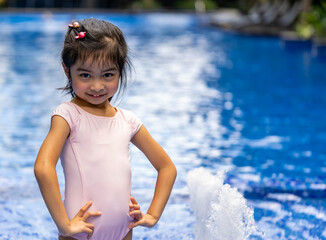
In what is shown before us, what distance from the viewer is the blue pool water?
3.95 metres

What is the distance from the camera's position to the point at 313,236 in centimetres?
359

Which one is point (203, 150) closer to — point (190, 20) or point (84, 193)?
point (84, 193)

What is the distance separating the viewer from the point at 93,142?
205 cm

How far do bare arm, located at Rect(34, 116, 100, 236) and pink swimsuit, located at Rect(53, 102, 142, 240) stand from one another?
0.04 meters

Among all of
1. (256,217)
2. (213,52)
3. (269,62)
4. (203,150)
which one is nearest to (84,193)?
(256,217)

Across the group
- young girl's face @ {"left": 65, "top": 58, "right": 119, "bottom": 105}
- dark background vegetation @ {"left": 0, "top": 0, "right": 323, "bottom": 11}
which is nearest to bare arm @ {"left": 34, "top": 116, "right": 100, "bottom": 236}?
young girl's face @ {"left": 65, "top": 58, "right": 119, "bottom": 105}

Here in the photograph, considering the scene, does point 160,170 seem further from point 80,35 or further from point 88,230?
point 80,35

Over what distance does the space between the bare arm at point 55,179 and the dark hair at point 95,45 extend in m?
0.24

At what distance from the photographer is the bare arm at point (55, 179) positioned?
1875 mm

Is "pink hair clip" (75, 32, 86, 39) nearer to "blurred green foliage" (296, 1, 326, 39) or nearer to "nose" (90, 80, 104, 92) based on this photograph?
"nose" (90, 80, 104, 92)

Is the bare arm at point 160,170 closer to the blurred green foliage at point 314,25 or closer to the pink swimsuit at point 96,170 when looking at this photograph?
the pink swimsuit at point 96,170

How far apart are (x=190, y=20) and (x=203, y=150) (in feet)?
83.0

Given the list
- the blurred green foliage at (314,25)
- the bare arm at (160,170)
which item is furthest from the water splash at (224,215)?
the blurred green foliage at (314,25)

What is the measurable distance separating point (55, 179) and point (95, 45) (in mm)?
505
